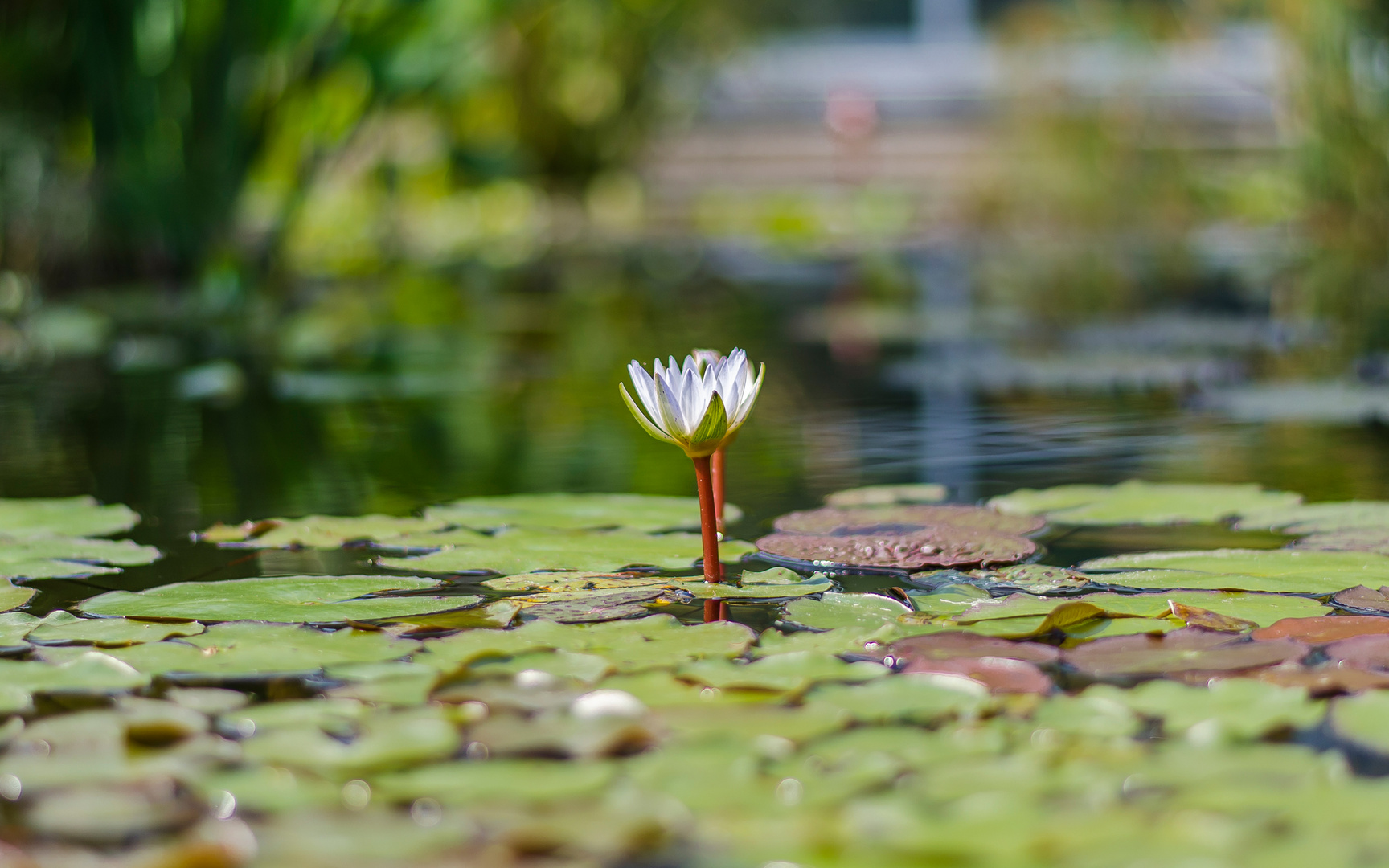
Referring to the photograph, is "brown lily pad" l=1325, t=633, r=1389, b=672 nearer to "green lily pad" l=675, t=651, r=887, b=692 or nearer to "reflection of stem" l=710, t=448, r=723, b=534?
"green lily pad" l=675, t=651, r=887, b=692

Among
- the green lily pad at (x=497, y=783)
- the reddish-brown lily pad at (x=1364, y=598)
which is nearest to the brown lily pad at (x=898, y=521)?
the reddish-brown lily pad at (x=1364, y=598)

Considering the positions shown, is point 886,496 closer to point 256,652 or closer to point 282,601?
point 282,601

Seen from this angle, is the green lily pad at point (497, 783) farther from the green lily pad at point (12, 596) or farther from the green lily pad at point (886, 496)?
the green lily pad at point (886, 496)

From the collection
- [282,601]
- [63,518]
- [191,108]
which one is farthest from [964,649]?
[191,108]

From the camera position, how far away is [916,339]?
3.92 meters

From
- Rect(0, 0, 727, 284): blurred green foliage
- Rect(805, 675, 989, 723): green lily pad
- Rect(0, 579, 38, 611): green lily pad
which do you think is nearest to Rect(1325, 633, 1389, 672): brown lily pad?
Rect(805, 675, 989, 723): green lily pad

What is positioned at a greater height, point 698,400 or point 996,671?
point 698,400

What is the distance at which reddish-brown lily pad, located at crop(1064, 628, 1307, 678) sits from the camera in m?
1.18

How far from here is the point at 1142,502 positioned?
1.80m

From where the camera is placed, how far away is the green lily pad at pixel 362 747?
3.30 ft

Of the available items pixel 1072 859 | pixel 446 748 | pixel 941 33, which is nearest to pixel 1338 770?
pixel 1072 859

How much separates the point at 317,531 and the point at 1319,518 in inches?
41.6

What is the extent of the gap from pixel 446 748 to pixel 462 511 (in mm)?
808

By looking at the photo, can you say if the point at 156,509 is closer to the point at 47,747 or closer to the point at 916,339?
the point at 47,747
